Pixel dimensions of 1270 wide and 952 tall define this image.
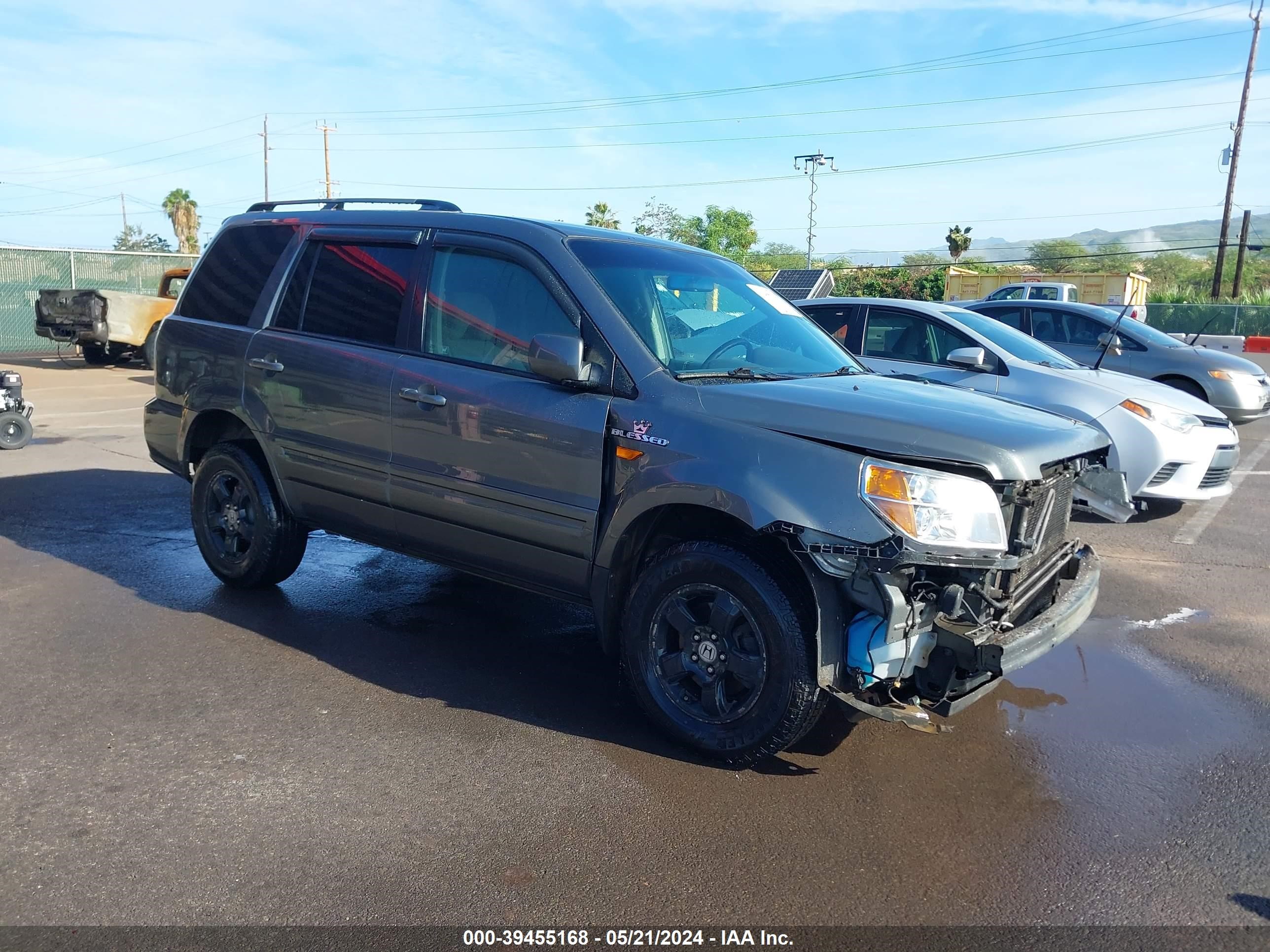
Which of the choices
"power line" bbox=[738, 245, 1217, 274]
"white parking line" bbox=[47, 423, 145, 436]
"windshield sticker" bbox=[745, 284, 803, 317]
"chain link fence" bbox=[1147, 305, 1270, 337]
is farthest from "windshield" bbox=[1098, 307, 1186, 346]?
"power line" bbox=[738, 245, 1217, 274]

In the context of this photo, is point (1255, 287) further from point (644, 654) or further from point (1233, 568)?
point (644, 654)

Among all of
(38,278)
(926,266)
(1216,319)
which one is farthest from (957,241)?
(38,278)

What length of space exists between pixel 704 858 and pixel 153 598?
3.81 m

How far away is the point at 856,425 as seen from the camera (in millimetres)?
3557

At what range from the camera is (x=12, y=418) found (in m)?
10.2

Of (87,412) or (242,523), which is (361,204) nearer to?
(242,523)

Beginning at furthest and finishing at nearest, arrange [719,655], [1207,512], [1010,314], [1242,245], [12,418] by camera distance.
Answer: [1242,245] → [1010,314] → [12,418] → [1207,512] → [719,655]

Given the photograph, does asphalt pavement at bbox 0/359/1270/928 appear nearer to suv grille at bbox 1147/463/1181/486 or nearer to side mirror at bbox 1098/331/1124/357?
suv grille at bbox 1147/463/1181/486

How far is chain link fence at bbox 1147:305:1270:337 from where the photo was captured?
34.7 metres

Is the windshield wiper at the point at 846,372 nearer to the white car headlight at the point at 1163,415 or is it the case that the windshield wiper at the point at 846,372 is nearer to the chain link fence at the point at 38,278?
the white car headlight at the point at 1163,415

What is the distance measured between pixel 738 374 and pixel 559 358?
0.75 meters

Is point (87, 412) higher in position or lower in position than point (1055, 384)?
lower

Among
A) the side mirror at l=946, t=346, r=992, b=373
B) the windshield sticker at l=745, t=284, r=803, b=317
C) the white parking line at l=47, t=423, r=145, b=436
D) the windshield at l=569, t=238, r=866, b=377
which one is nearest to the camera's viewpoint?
the windshield at l=569, t=238, r=866, b=377

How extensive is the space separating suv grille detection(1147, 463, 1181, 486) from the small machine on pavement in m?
10.4
